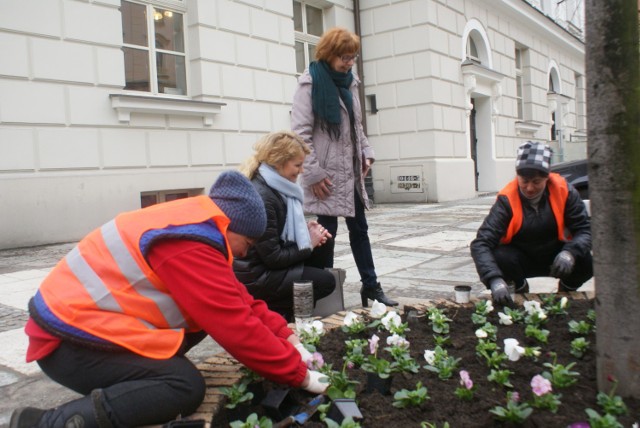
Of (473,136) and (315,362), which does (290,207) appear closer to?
(315,362)

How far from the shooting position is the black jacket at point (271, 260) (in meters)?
2.81

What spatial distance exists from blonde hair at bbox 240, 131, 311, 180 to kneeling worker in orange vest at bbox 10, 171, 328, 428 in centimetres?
117

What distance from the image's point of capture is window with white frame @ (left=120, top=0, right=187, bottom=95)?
7.55 meters

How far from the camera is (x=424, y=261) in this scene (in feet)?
17.4

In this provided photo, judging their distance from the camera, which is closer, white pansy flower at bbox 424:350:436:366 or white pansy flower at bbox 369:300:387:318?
white pansy flower at bbox 424:350:436:366

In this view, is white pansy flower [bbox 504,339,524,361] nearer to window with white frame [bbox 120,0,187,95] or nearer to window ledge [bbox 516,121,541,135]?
window with white frame [bbox 120,0,187,95]

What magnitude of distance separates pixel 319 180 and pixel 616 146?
2038 mm

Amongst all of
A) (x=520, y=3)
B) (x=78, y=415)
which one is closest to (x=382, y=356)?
(x=78, y=415)

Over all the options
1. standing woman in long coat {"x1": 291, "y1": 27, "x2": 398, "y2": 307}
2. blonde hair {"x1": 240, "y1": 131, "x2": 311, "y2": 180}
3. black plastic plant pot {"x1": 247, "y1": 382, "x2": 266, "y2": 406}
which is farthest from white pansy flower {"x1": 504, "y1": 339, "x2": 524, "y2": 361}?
standing woman in long coat {"x1": 291, "y1": 27, "x2": 398, "y2": 307}

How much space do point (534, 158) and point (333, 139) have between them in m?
1.19

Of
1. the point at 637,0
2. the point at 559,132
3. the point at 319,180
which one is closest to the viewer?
the point at 637,0

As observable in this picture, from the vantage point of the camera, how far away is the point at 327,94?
11.2 ft

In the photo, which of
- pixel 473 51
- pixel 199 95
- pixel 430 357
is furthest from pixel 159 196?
pixel 473 51

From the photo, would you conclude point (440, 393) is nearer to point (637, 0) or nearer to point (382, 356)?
point (382, 356)
